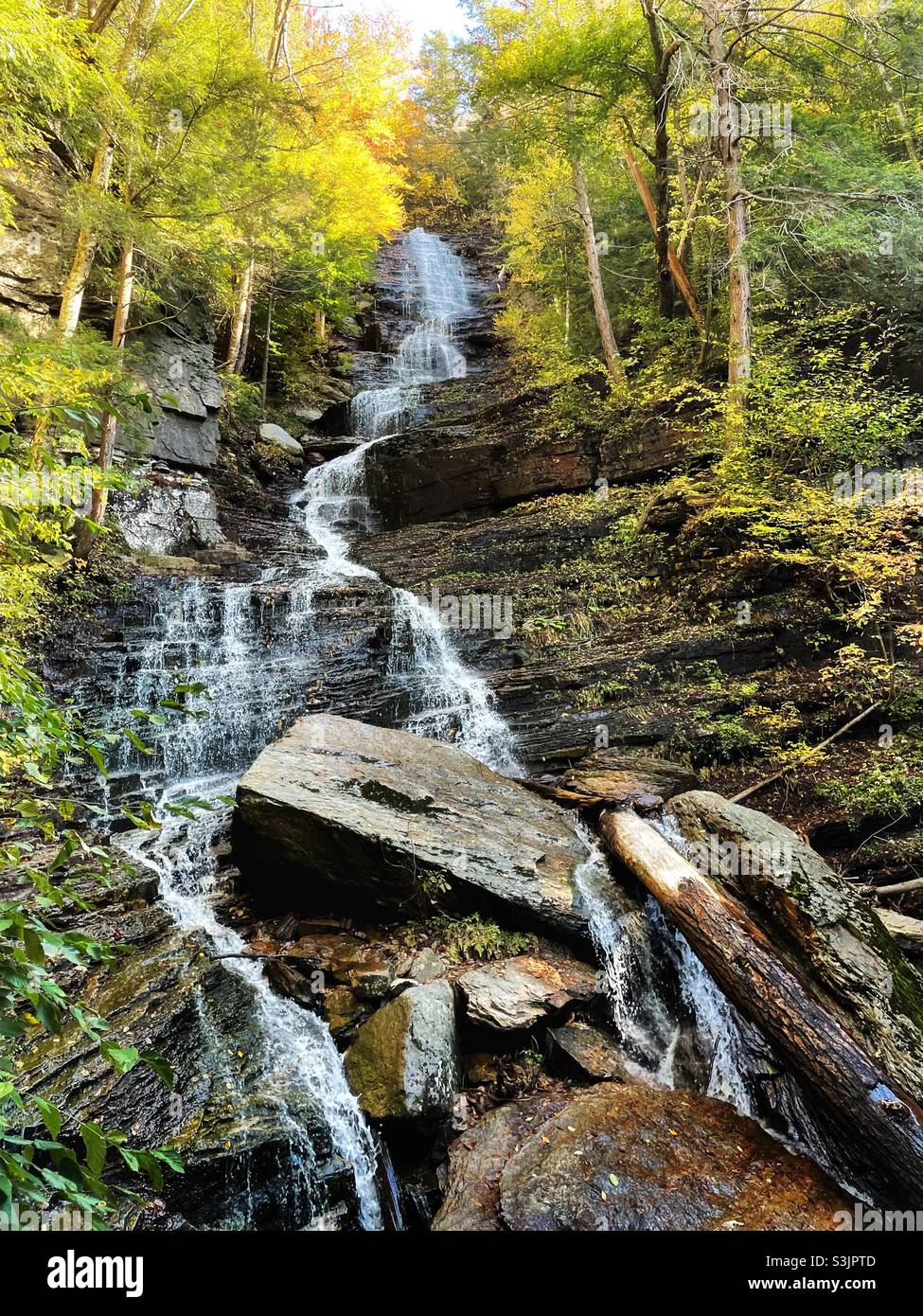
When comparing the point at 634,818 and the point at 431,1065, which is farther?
the point at 634,818

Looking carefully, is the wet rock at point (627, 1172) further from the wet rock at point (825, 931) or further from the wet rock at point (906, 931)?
the wet rock at point (906, 931)

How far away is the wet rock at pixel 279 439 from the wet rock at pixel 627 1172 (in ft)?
54.3

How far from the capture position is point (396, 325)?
24734mm

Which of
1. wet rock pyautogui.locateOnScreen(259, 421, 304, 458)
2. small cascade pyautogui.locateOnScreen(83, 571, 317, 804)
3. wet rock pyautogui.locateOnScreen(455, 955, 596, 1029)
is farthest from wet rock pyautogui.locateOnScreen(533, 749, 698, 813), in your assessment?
wet rock pyautogui.locateOnScreen(259, 421, 304, 458)

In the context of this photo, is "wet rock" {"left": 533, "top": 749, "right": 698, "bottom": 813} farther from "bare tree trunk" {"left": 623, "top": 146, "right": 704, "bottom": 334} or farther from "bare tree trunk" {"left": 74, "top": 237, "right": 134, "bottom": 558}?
"bare tree trunk" {"left": 623, "top": 146, "right": 704, "bottom": 334}

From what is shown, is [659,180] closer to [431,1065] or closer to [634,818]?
[634,818]

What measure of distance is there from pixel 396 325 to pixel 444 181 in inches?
732

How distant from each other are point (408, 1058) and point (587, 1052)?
126cm

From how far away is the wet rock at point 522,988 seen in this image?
4129 mm

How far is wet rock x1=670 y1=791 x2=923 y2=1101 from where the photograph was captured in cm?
339

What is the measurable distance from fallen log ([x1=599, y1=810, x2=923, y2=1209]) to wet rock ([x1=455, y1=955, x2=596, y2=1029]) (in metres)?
0.89

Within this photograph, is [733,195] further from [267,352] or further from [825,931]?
[267,352]
